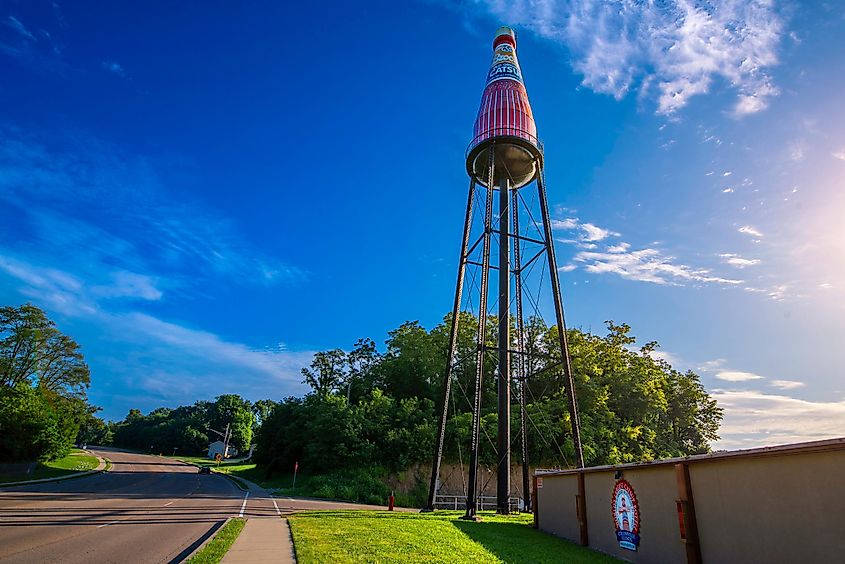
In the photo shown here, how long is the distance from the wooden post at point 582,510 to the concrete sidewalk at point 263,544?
7606 mm

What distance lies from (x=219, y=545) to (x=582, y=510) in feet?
29.9

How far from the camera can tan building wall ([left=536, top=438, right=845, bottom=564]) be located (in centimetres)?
635

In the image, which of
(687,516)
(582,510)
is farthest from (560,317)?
(687,516)

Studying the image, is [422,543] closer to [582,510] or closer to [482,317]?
[582,510]

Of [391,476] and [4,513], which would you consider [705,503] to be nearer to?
[4,513]

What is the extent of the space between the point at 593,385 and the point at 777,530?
94.4 feet

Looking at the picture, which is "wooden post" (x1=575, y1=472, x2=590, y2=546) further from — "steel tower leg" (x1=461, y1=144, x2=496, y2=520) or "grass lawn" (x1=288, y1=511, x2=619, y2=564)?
"steel tower leg" (x1=461, y1=144, x2=496, y2=520)

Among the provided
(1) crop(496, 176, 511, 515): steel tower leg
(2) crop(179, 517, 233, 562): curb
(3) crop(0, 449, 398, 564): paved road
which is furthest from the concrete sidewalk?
(1) crop(496, 176, 511, 515): steel tower leg

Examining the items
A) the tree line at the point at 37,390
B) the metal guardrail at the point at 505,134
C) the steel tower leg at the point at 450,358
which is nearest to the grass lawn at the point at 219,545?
the steel tower leg at the point at 450,358

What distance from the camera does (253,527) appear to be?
1255 centimetres

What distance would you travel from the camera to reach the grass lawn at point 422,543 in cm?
884

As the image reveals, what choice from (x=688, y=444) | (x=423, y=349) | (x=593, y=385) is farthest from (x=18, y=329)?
(x=688, y=444)

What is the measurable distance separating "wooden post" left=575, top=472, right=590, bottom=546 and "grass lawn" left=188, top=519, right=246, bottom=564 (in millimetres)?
8812

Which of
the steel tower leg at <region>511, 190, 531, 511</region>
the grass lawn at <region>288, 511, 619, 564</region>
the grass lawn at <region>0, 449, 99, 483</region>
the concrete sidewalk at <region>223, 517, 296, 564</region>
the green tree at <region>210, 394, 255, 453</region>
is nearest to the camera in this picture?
the concrete sidewalk at <region>223, 517, 296, 564</region>
